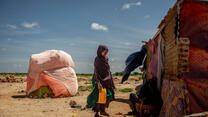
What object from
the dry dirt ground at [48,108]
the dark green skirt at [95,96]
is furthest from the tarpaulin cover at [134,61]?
the dark green skirt at [95,96]

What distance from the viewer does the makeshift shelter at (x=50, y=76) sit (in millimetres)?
10070

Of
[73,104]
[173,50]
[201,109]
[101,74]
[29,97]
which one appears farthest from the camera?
[29,97]

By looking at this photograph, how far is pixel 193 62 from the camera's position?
4133 mm

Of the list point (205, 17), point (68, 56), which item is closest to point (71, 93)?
point (68, 56)

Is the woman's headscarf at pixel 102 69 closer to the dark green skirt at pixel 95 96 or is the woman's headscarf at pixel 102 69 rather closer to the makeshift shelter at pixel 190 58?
the dark green skirt at pixel 95 96

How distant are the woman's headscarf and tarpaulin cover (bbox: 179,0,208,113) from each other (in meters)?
2.44

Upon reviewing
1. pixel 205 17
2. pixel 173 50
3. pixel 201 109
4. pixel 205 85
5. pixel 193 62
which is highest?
pixel 205 17

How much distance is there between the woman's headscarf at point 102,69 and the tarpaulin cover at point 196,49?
244 cm

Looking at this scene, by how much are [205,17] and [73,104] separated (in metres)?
5.62

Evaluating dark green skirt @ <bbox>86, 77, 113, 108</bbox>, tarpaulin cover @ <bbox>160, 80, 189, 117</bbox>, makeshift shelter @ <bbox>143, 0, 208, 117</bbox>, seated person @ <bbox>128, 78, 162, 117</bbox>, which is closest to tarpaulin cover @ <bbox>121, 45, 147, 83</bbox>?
dark green skirt @ <bbox>86, 77, 113, 108</bbox>

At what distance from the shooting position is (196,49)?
416 centimetres

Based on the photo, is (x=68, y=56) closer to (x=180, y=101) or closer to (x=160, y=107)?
(x=160, y=107)

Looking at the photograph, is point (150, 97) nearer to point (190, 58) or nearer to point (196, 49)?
point (190, 58)

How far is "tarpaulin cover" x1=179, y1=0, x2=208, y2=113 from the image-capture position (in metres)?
4.01
